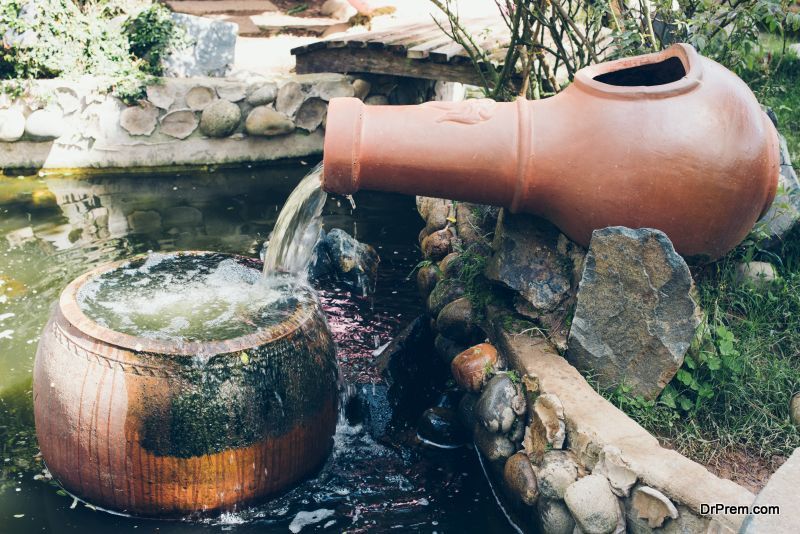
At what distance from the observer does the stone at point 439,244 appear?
16.2 ft

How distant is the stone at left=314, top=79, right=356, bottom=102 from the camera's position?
25.6 feet

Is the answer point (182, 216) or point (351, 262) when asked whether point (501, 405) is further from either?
point (182, 216)

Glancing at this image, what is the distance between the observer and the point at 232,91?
7531 millimetres

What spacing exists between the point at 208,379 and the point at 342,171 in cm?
101

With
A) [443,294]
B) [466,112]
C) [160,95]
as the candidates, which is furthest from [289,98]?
[466,112]

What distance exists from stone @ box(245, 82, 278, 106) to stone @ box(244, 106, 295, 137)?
6cm

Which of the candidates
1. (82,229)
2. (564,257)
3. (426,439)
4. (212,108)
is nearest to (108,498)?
(426,439)

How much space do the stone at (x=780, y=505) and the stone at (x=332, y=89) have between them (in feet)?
20.1

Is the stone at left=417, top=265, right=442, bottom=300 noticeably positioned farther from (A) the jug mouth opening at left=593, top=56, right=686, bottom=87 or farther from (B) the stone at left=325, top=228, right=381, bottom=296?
(A) the jug mouth opening at left=593, top=56, right=686, bottom=87

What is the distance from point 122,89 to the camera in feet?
23.8

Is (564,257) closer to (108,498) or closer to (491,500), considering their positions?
(491,500)

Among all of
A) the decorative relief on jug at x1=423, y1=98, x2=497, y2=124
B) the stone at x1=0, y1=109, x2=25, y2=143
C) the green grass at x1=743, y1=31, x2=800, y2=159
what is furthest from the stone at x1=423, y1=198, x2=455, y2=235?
the stone at x1=0, y1=109, x2=25, y2=143

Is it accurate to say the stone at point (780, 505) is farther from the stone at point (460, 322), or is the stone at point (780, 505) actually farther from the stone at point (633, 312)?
the stone at point (460, 322)

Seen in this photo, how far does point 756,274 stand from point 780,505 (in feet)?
6.19
